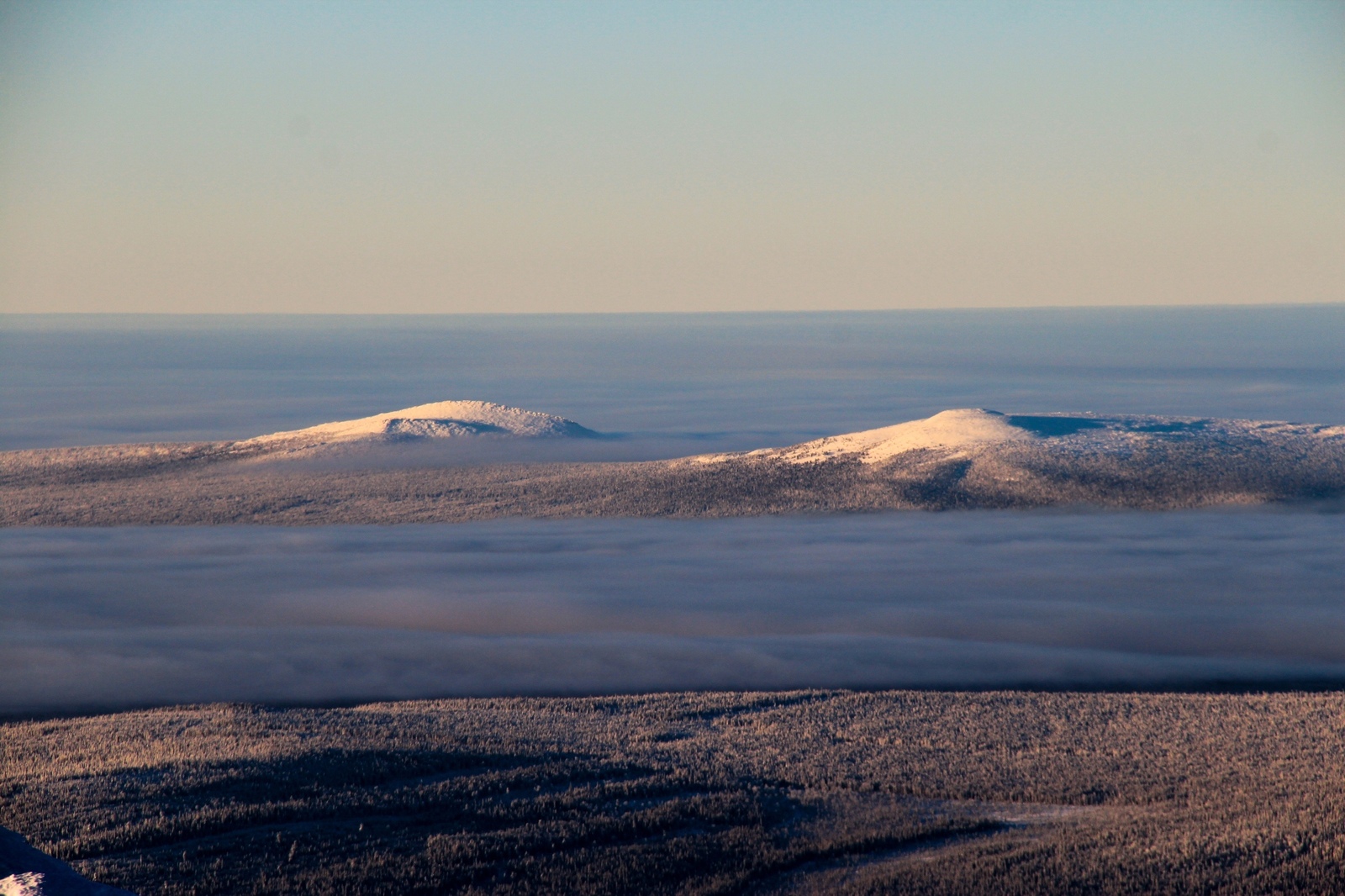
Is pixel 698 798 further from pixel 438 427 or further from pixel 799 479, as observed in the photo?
pixel 438 427

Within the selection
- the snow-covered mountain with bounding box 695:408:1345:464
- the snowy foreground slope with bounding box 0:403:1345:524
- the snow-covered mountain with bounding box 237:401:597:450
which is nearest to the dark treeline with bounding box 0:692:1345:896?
the snowy foreground slope with bounding box 0:403:1345:524

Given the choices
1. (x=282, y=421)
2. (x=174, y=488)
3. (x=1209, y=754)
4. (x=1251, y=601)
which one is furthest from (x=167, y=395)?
(x=1209, y=754)

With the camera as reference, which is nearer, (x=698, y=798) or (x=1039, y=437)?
(x=698, y=798)

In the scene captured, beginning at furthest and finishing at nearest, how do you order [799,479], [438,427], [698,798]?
[438,427] → [799,479] → [698,798]

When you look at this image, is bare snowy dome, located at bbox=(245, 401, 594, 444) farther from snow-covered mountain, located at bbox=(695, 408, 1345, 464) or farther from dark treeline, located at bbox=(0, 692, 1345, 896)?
dark treeline, located at bbox=(0, 692, 1345, 896)

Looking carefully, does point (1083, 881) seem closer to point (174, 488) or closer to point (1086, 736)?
point (1086, 736)

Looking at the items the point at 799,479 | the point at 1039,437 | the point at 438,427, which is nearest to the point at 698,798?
the point at 799,479

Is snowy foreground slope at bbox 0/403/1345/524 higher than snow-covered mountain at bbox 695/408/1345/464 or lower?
lower
